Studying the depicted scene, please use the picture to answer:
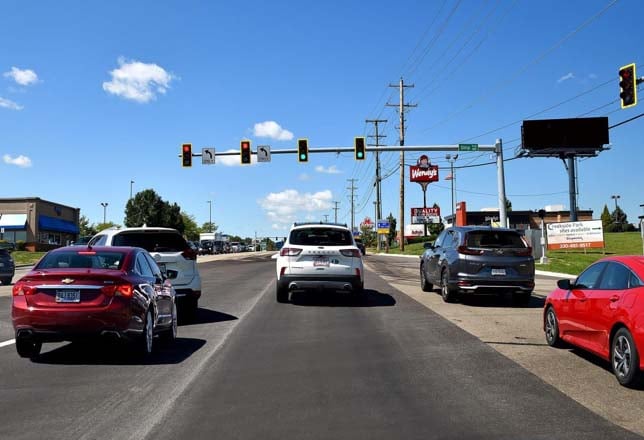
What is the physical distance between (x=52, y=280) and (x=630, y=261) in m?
6.80

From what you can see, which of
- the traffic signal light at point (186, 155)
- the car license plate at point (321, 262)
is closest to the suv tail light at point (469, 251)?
the car license plate at point (321, 262)

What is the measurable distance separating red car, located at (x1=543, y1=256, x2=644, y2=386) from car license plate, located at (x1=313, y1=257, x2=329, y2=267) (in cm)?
630

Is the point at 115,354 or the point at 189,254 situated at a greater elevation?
the point at 189,254

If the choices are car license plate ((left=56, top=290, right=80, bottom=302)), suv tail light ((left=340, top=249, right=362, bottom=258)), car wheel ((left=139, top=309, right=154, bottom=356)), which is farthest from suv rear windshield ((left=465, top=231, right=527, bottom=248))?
car license plate ((left=56, top=290, right=80, bottom=302))

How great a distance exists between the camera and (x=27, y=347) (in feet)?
26.5

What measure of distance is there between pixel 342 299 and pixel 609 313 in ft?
31.8

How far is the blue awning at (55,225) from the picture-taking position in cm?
6944

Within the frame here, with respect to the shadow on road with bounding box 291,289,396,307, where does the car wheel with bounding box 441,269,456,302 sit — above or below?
above

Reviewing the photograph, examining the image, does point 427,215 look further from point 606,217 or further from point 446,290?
point 446,290

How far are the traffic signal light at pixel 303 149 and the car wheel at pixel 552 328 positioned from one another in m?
21.0

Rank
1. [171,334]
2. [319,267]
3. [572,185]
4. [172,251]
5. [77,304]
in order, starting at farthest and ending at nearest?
1. [572,185]
2. [319,267]
3. [172,251]
4. [171,334]
5. [77,304]

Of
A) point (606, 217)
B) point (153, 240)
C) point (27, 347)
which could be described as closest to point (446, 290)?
point (153, 240)

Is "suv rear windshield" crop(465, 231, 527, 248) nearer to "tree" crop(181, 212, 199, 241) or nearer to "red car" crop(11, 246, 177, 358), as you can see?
"red car" crop(11, 246, 177, 358)

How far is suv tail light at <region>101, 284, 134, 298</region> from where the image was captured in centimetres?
752
